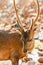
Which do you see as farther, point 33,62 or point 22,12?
point 22,12

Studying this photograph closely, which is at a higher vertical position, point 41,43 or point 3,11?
point 3,11

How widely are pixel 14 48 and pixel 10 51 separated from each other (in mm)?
51

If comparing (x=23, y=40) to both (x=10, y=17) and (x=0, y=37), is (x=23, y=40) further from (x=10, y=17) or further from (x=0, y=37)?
(x=10, y=17)

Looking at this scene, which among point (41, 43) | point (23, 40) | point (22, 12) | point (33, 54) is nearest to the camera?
point (23, 40)

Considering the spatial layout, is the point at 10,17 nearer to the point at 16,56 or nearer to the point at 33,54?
the point at 33,54

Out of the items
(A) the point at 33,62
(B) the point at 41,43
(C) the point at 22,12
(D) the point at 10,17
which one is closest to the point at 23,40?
(A) the point at 33,62

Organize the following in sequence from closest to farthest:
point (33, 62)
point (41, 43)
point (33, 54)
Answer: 1. point (33, 62)
2. point (33, 54)
3. point (41, 43)

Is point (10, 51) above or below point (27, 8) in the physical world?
below

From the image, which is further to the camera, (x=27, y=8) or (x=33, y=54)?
(x=27, y=8)

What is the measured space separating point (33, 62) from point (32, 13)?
203cm

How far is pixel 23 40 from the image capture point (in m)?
2.30

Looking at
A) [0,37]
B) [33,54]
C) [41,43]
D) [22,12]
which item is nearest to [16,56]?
[0,37]

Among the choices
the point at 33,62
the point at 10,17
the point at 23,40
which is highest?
the point at 10,17

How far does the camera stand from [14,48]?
7.89 feet
